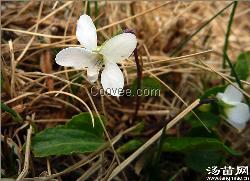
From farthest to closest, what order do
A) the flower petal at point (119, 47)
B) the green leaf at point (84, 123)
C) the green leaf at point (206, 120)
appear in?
the green leaf at point (206, 120) → the green leaf at point (84, 123) → the flower petal at point (119, 47)

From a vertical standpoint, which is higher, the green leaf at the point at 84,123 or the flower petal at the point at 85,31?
the flower petal at the point at 85,31

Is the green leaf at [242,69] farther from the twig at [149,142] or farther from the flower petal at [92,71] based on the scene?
the flower petal at [92,71]

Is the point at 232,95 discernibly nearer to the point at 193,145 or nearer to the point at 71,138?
the point at 193,145

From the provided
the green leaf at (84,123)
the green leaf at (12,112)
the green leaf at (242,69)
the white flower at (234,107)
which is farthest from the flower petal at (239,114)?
the green leaf at (12,112)

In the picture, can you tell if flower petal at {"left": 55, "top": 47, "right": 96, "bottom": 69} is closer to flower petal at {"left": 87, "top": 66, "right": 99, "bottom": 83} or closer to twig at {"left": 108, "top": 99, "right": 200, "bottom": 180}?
flower petal at {"left": 87, "top": 66, "right": 99, "bottom": 83}

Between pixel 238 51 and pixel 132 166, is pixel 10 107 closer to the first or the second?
pixel 132 166

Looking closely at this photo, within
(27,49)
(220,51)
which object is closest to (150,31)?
(220,51)
